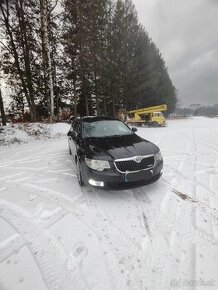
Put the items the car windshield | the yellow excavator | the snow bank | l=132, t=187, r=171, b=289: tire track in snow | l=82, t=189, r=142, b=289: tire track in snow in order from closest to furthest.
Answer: l=132, t=187, r=171, b=289: tire track in snow
l=82, t=189, r=142, b=289: tire track in snow
the car windshield
the snow bank
the yellow excavator

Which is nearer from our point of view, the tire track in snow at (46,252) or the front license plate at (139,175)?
the tire track in snow at (46,252)

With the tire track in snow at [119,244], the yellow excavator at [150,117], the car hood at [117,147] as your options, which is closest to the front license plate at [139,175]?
the car hood at [117,147]

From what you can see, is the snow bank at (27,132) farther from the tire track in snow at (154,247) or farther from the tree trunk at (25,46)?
the tire track in snow at (154,247)

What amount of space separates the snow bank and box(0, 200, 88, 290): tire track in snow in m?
8.83

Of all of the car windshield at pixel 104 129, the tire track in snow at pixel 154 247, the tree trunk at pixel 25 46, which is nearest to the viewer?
the tire track in snow at pixel 154 247

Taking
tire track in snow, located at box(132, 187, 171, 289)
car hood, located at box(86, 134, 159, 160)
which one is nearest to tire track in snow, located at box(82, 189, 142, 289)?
tire track in snow, located at box(132, 187, 171, 289)

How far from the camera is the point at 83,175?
4.53 m

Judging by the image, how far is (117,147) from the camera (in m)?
4.53

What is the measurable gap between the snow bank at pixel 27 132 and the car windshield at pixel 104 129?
744 centimetres

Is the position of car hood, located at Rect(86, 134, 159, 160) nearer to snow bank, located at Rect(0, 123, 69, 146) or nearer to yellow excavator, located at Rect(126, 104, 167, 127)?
snow bank, located at Rect(0, 123, 69, 146)

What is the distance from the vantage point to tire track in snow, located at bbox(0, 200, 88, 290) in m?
2.44

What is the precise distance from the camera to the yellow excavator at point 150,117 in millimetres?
22094

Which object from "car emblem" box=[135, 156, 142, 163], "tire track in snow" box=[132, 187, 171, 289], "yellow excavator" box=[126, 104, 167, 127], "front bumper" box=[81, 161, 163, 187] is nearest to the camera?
"tire track in snow" box=[132, 187, 171, 289]

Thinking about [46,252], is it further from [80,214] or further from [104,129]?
[104,129]
